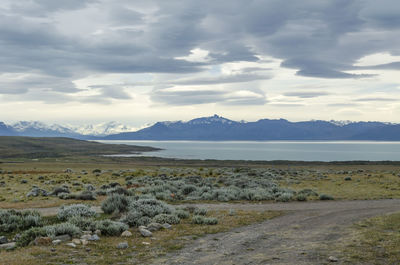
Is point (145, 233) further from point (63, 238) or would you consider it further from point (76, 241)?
point (63, 238)

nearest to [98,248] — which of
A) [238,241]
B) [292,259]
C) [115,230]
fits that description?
[115,230]

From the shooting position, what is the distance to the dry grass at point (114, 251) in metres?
10.0

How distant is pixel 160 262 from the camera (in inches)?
396

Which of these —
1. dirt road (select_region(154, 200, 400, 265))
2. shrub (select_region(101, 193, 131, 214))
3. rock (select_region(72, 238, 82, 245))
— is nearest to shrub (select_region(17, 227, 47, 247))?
rock (select_region(72, 238, 82, 245))

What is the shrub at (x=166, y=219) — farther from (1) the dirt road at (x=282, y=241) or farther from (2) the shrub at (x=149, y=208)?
(1) the dirt road at (x=282, y=241)

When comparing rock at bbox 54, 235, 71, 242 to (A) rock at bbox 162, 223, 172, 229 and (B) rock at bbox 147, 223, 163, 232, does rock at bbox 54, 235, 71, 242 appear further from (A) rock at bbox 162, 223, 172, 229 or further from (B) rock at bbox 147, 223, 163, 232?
(A) rock at bbox 162, 223, 172, 229

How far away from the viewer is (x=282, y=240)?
1275 centimetres

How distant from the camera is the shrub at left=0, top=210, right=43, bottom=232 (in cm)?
1394

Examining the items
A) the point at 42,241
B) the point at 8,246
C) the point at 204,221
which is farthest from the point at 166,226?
the point at 8,246

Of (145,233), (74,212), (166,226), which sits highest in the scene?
(74,212)

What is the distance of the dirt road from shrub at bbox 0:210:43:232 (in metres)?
7.01

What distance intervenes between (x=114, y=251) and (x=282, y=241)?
5.89 metres

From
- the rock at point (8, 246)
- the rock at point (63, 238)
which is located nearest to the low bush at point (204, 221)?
the rock at point (63, 238)

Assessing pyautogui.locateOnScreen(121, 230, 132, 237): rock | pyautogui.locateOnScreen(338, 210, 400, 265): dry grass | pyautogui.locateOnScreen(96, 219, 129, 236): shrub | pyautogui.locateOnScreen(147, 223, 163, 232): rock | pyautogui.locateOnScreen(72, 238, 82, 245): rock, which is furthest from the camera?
pyautogui.locateOnScreen(147, 223, 163, 232): rock
